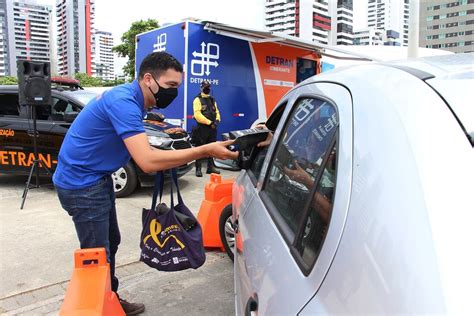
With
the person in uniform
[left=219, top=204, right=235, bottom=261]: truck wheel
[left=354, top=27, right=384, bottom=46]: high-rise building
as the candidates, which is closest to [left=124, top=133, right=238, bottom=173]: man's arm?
[left=219, top=204, right=235, bottom=261]: truck wheel

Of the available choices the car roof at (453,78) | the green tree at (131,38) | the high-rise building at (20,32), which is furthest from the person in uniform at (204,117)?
the high-rise building at (20,32)

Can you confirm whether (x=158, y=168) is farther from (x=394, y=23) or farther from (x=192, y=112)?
(x=394, y=23)

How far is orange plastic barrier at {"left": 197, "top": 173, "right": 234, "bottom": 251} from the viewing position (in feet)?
13.5

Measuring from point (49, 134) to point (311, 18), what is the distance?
94.9 metres

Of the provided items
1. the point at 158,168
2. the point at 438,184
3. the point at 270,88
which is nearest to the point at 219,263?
the point at 158,168

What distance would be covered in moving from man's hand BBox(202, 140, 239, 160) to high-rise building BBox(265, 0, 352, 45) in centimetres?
9168

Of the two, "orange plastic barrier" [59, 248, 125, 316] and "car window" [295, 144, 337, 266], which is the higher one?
"car window" [295, 144, 337, 266]

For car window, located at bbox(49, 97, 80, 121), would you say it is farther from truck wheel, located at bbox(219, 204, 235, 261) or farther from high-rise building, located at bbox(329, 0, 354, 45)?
high-rise building, located at bbox(329, 0, 354, 45)

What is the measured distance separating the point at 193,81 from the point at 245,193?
606 cm

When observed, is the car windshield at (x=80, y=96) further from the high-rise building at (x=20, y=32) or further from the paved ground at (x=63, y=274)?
the high-rise building at (x=20, y=32)

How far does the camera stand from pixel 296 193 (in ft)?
5.28

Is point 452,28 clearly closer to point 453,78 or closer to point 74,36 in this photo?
point 453,78

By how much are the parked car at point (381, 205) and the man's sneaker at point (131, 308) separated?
5.39 ft

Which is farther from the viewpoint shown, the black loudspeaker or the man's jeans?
the black loudspeaker
